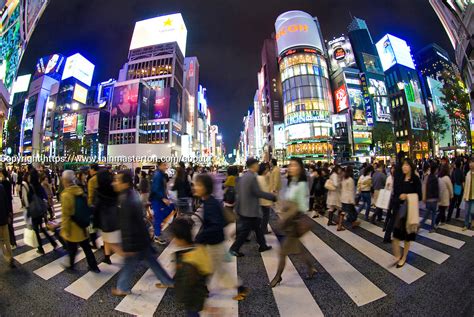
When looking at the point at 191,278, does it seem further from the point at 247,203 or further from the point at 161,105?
the point at 161,105

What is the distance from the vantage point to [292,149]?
6856 centimetres

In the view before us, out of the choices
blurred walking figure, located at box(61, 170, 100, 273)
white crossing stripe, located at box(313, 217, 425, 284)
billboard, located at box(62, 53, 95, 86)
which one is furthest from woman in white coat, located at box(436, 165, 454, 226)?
billboard, located at box(62, 53, 95, 86)

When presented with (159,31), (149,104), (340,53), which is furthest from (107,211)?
(340,53)

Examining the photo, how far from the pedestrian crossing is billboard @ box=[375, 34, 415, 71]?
376 feet

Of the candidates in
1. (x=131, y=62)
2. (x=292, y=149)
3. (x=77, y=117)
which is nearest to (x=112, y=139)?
(x=77, y=117)

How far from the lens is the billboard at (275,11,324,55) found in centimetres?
7612

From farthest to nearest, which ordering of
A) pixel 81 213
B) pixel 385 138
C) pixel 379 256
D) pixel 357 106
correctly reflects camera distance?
pixel 357 106 < pixel 385 138 < pixel 379 256 < pixel 81 213

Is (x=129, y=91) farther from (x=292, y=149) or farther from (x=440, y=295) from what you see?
(x=440, y=295)

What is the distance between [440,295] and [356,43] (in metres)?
112

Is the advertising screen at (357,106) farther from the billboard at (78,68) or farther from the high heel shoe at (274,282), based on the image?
the billboard at (78,68)

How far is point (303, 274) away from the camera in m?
4.21

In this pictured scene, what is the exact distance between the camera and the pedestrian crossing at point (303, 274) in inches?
130

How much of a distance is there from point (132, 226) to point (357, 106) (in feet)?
276

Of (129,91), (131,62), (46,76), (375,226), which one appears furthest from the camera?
(46,76)
